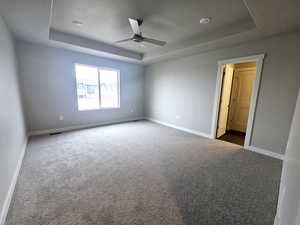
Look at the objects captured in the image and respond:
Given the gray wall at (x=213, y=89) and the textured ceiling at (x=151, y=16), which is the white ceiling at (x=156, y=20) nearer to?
the textured ceiling at (x=151, y=16)

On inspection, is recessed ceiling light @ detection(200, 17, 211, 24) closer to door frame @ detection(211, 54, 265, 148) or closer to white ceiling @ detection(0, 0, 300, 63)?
white ceiling @ detection(0, 0, 300, 63)

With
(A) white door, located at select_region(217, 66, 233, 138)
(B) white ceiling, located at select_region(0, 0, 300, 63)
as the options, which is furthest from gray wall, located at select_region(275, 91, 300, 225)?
(A) white door, located at select_region(217, 66, 233, 138)

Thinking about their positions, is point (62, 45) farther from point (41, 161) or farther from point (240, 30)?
point (240, 30)

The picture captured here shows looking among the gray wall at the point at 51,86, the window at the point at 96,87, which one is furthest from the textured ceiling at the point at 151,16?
the window at the point at 96,87

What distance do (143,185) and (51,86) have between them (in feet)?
12.4

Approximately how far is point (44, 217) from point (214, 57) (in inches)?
175

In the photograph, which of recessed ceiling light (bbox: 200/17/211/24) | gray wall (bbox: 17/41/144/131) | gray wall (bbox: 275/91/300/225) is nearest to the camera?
gray wall (bbox: 275/91/300/225)

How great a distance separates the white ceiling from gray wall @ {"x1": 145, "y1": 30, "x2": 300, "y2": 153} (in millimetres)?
323

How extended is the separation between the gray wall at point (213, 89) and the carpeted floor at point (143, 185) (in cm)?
78

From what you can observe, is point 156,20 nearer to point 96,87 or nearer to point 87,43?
point 87,43

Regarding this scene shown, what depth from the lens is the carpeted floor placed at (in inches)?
56.7

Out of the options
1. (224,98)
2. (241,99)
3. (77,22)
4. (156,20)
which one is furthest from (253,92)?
(77,22)

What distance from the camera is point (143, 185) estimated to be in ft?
6.27

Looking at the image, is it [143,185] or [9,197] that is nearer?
[9,197]
